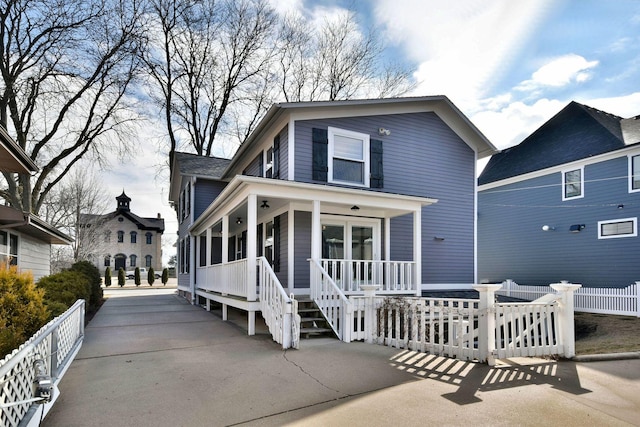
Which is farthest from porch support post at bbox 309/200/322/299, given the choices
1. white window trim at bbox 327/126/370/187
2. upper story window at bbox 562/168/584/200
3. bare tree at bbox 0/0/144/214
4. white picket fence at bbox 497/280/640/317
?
bare tree at bbox 0/0/144/214

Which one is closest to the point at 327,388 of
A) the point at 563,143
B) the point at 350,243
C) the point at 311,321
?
the point at 311,321

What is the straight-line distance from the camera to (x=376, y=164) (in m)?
10.9

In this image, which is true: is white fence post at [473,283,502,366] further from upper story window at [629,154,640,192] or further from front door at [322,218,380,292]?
upper story window at [629,154,640,192]

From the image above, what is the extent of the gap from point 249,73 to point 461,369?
25.0 m

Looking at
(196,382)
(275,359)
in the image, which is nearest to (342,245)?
(275,359)

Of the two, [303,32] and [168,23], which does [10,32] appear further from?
[303,32]

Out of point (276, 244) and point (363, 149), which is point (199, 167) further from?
point (363, 149)

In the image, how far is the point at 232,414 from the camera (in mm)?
3900

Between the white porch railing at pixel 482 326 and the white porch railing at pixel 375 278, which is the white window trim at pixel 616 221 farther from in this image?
the white porch railing at pixel 482 326

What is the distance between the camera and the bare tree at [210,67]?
23.5 metres

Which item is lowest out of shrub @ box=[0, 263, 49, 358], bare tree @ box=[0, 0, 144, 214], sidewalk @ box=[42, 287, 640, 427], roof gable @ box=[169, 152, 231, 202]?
sidewalk @ box=[42, 287, 640, 427]

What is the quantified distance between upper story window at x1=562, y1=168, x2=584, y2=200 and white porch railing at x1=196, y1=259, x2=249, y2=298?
13.3 metres

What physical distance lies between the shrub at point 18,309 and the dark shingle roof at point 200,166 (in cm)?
1035

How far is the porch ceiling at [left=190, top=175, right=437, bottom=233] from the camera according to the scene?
7961mm
